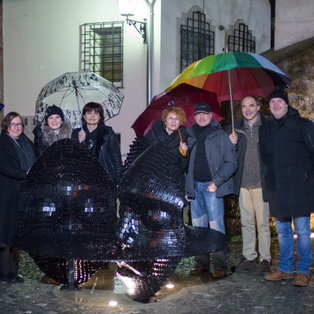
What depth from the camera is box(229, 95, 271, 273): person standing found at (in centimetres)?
554

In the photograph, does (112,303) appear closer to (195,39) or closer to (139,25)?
(139,25)

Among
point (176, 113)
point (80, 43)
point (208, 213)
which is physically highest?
point (80, 43)

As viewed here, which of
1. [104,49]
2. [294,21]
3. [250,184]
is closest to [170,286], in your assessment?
[250,184]

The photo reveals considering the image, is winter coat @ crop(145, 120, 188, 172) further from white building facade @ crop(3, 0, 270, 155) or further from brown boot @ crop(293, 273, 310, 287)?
white building facade @ crop(3, 0, 270, 155)

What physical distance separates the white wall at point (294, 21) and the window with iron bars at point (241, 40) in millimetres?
6432

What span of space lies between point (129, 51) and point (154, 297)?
32.8ft

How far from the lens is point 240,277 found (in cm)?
535

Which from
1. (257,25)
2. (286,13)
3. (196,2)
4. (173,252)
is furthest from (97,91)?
(257,25)

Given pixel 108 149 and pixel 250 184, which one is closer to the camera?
pixel 250 184

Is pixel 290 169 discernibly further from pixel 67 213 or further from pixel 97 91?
pixel 97 91

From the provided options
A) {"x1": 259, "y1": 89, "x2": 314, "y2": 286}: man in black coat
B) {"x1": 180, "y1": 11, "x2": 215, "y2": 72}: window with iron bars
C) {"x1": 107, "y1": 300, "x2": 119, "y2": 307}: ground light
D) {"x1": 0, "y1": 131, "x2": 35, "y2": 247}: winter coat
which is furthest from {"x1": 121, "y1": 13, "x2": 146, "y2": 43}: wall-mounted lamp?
{"x1": 107, "y1": 300, "x2": 119, "y2": 307}: ground light

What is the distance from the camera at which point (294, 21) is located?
8.82m

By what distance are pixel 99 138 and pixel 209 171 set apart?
1.32 metres

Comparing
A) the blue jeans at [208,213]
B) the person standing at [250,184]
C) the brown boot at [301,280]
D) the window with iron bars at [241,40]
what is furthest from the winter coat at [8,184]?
the window with iron bars at [241,40]
